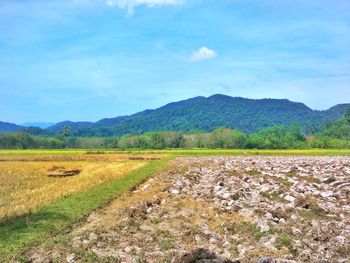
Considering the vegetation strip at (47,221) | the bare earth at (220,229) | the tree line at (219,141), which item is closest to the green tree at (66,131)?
the tree line at (219,141)

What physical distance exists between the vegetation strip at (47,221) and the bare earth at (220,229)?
483 mm

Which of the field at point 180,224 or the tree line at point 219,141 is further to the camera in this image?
the tree line at point 219,141

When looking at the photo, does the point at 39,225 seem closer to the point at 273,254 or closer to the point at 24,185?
the point at 273,254

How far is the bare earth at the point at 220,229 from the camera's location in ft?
32.8

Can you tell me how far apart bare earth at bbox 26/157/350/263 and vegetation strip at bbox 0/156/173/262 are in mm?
483

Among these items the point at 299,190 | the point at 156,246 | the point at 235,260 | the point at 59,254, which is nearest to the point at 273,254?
the point at 235,260

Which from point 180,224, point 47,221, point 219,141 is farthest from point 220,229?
point 219,141

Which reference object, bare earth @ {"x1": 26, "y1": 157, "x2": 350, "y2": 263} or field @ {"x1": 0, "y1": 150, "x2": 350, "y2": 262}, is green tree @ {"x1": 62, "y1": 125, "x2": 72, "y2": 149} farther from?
bare earth @ {"x1": 26, "y1": 157, "x2": 350, "y2": 263}

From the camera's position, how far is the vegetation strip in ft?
36.1

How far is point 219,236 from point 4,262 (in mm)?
5915

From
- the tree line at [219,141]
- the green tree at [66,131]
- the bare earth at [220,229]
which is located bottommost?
the bare earth at [220,229]

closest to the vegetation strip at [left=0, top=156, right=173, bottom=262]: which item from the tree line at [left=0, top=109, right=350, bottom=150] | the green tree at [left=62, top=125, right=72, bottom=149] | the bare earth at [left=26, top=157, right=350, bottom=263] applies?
the bare earth at [left=26, top=157, right=350, bottom=263]

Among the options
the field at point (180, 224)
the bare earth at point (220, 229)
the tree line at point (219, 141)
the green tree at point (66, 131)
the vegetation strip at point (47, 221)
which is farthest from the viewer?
the green tree at point (66, 131)

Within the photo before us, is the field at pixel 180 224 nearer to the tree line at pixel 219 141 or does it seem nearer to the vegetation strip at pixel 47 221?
the vegetation strip at pixel 47 221
